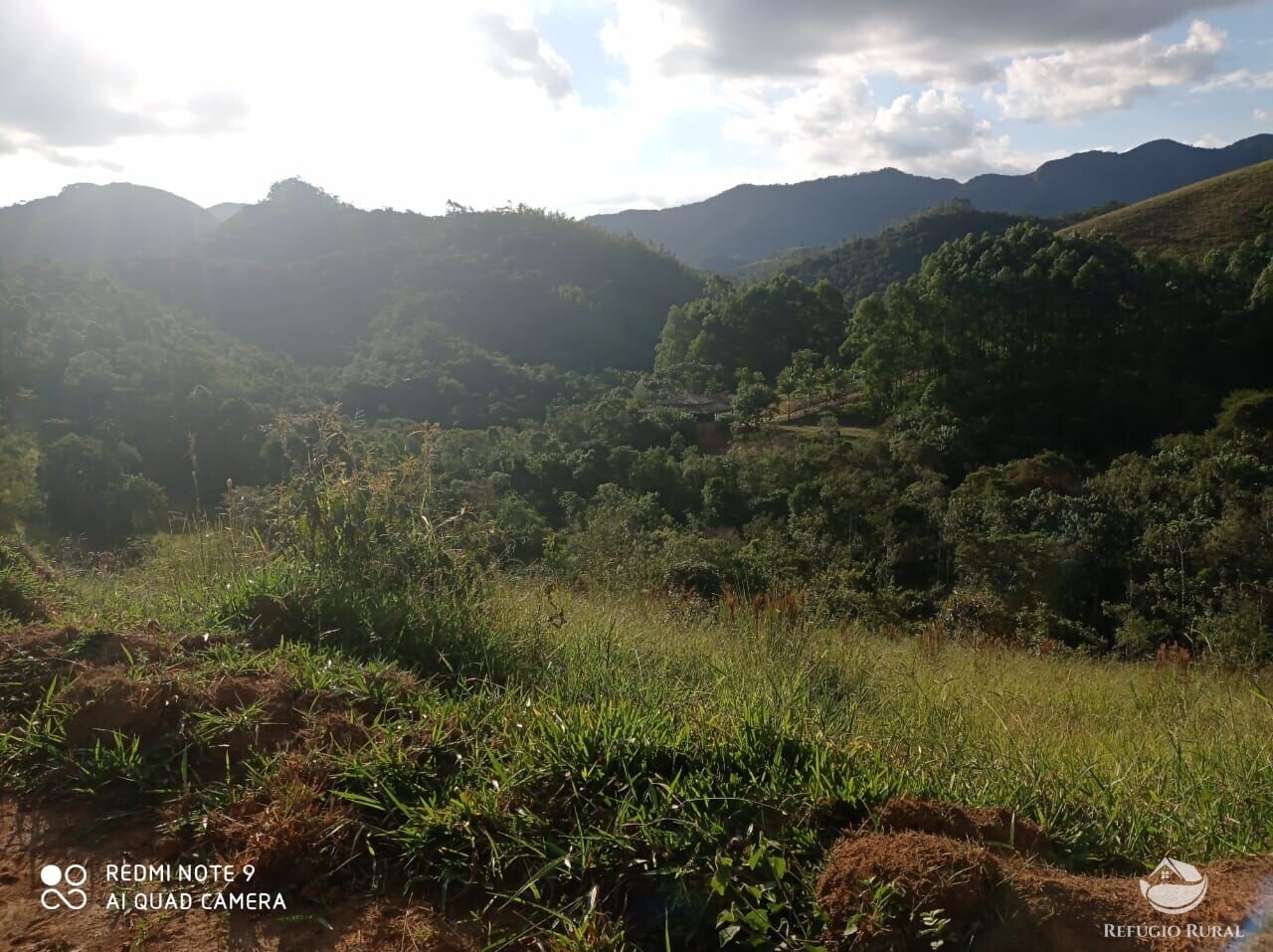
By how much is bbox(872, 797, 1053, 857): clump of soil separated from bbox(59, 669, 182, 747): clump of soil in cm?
229

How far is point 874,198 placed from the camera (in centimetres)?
15662

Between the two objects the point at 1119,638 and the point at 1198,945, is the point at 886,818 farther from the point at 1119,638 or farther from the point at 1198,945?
the point at 1119,638

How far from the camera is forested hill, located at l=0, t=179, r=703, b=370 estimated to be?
56500 millimetres

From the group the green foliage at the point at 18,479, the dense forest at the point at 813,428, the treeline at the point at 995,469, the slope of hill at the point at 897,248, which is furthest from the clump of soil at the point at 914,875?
the slope of hill at the point at 897,248

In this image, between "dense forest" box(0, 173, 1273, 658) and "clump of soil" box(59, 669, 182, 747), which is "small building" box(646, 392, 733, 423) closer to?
"dense forest" box(0, 173, 1273, 658)

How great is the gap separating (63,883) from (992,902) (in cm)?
241

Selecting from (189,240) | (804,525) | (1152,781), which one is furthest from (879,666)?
(189,240)

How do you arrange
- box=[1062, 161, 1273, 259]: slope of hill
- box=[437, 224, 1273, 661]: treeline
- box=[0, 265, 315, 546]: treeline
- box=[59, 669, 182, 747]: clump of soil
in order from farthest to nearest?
box=[1062, 161, 1273, 259]: slope of hill → box=[0, 265, 315, 546]: treeline → box=[437, 224, 1273, 661]: treeline → box=[59, 669, 182, 747]: clump of soil

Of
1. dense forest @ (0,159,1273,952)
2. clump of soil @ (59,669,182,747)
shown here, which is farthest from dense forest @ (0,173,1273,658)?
clump of soil @ (59,669,182,747)

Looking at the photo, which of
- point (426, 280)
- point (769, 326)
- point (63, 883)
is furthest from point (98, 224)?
point (63, 883)

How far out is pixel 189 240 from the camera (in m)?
68.1

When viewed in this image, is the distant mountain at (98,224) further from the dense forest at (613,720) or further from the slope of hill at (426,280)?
the dense forest at (613,720)

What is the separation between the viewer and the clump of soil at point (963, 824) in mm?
2160

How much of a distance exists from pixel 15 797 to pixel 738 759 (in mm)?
2257
